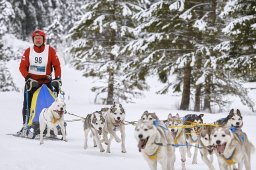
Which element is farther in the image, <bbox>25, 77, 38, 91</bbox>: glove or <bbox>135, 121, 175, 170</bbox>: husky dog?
<bbox>25, 77, 38, 91</bbox>: glove

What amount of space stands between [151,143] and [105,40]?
13676 mm

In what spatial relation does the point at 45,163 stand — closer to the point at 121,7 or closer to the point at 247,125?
the point at 247,125

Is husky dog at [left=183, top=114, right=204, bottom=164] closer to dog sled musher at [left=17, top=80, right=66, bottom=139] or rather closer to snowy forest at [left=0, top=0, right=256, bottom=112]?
dog sled musher at [left=17, top=80, right=66, bottom=139]

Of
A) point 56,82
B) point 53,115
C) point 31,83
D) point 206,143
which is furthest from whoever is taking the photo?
point 56,82

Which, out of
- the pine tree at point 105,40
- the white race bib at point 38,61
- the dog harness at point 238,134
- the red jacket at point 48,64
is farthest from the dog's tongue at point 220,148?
the pine tree at point 105,40

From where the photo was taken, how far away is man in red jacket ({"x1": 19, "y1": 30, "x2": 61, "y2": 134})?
8.27m

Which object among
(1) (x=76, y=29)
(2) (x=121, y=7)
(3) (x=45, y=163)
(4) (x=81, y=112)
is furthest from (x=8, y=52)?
(3) (x=45, y=163)

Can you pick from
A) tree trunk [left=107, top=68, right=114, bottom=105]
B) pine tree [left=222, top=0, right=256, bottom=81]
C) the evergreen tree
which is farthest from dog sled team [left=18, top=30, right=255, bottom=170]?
the evergreen tree

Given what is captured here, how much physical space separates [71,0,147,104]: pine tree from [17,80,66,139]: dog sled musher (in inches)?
345

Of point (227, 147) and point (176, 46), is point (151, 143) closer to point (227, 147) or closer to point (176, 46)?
point (227, 147)

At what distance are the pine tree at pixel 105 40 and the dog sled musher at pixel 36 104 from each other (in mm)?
8767

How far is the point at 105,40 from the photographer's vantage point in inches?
723

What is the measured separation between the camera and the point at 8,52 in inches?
1017

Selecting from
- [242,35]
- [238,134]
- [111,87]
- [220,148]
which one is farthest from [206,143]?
[111,87]
